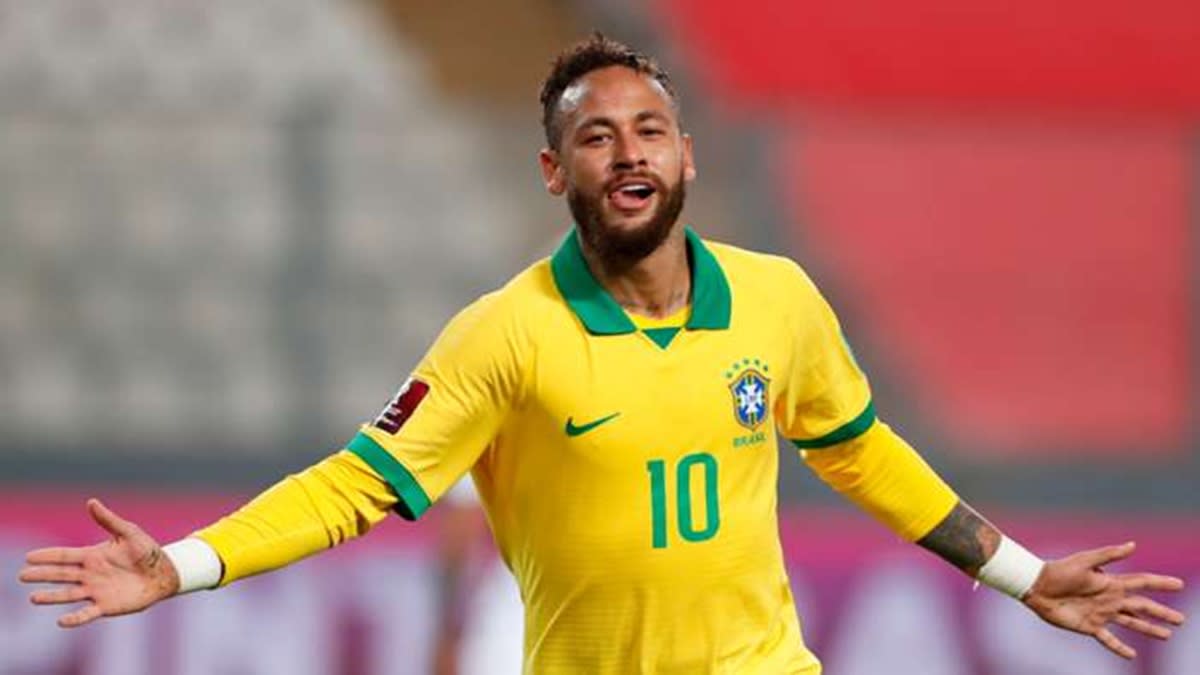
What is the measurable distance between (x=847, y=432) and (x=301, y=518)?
1.17 metres

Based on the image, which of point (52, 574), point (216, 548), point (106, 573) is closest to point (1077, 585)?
point (216, 548)

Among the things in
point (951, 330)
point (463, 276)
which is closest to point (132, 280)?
point (463, 276)

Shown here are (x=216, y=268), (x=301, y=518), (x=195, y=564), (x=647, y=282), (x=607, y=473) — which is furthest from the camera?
(x=216, y=268)

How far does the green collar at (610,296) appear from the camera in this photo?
5.05m

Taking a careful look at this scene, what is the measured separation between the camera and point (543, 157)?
17.0 feet

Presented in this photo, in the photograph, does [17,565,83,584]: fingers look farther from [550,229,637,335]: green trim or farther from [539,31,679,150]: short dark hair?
[539,31,679,150]: short dark hair

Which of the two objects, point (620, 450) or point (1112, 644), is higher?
point (620, 450)

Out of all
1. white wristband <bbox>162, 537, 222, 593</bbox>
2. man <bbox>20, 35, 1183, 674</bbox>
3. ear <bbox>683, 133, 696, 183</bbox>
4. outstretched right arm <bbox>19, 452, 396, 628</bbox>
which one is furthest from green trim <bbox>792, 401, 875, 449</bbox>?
white wristband <bbox>162, 537, 222, 593</bbox>

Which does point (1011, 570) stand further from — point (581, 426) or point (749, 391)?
point (581, 426)

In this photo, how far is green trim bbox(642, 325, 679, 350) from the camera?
16.6ft

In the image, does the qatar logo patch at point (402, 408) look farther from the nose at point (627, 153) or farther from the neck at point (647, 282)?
the nose at point (627, 153)

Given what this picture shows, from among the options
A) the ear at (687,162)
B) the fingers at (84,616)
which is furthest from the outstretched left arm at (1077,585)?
the fingers at (84,616)

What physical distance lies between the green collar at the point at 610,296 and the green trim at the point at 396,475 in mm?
449

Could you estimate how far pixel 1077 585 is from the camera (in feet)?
17.6
